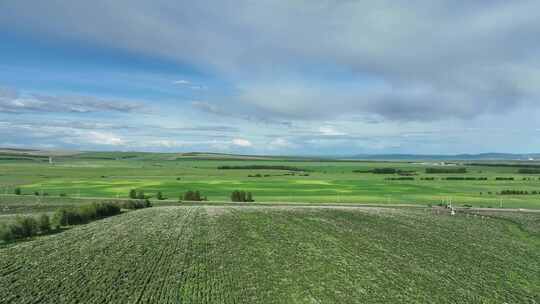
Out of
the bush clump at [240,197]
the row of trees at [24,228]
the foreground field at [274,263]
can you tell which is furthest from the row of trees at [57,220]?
the bush clump at [240,197]

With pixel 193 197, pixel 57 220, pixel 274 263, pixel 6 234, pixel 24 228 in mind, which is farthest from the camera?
pixel 193 197

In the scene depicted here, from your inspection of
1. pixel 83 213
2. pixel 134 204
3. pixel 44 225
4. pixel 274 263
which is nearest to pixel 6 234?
pixel 44 225

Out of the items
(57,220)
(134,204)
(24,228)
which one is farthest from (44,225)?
(134,204)

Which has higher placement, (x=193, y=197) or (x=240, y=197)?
(x=240, y=197)

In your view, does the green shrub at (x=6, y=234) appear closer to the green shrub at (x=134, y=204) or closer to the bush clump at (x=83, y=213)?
the bush clump at (x=83, y=213)

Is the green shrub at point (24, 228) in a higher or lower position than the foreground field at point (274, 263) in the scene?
higher

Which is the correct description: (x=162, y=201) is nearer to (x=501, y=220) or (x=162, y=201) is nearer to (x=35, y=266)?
(x=35, y=266)

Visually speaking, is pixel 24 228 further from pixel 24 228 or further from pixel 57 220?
pixel 57 220

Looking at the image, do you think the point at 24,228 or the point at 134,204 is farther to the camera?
the point at 134,204

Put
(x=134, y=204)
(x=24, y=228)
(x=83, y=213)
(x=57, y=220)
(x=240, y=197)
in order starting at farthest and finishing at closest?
1. (x=240, y=197)
2. (x=134, y=204)
3. (x=83, y=213)
4. (x=57, y=220)
5. (x=24, y=228)

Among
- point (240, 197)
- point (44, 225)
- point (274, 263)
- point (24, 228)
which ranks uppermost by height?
point (24, 228)

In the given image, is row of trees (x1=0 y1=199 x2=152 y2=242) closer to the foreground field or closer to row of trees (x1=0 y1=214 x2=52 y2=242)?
row of trees (x1=0 y1=214 x2=52 y2=242)
